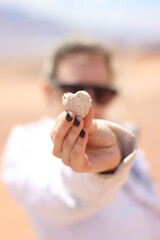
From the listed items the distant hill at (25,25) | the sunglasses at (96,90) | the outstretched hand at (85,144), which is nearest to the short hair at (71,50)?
the sunglasses at (96,90)

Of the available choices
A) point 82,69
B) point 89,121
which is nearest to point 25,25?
point 82,69

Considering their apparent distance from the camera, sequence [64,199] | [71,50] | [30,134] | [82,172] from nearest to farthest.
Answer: [82,172] < [64,199] < [30,134] < [71,50]

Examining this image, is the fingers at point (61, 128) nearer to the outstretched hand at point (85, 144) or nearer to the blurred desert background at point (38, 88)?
the outstretched hand at point (85, 144)

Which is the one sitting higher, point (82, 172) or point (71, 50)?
point (71, 50)

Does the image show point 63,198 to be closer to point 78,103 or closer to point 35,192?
point 35,192

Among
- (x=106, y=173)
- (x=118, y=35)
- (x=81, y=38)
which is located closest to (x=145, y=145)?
(x=81, y=38)

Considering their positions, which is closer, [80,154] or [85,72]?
[80,154]

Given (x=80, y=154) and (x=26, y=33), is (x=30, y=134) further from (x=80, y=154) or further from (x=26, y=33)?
(x=26, y=33)
